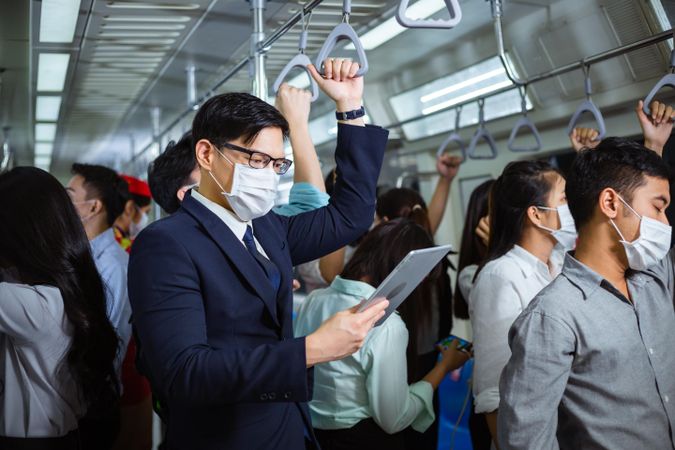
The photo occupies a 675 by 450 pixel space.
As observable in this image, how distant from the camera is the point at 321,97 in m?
5.30

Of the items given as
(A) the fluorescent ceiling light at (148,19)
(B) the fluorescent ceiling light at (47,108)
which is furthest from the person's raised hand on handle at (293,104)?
(B) the fluorescent ceiling light at (47,108)

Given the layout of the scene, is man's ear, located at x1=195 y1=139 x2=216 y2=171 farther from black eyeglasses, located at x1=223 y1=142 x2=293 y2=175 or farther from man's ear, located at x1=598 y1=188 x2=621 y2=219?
man's ear, located at x1=598 y1=188 x2=621 y2=219

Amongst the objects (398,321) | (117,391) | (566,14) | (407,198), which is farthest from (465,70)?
(117,391)

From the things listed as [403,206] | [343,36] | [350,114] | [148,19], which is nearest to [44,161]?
[148,19]

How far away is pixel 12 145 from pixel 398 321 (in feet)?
20.5

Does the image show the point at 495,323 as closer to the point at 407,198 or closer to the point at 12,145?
the point at 407,198

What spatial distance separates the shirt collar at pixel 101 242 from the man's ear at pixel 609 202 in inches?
77.9

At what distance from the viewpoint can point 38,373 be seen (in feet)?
5.90

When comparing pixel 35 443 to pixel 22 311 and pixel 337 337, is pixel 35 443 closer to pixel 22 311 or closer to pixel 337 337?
pixel 22 311

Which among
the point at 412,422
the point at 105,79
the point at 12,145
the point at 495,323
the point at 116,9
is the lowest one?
the point at 412,422

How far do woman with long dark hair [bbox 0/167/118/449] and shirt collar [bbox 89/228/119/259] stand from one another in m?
0.85

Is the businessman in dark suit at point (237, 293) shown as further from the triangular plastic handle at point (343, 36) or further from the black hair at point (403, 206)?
the black hair at point (403, 206)

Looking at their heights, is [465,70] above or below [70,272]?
above

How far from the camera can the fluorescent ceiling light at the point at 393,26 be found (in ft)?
10.3
